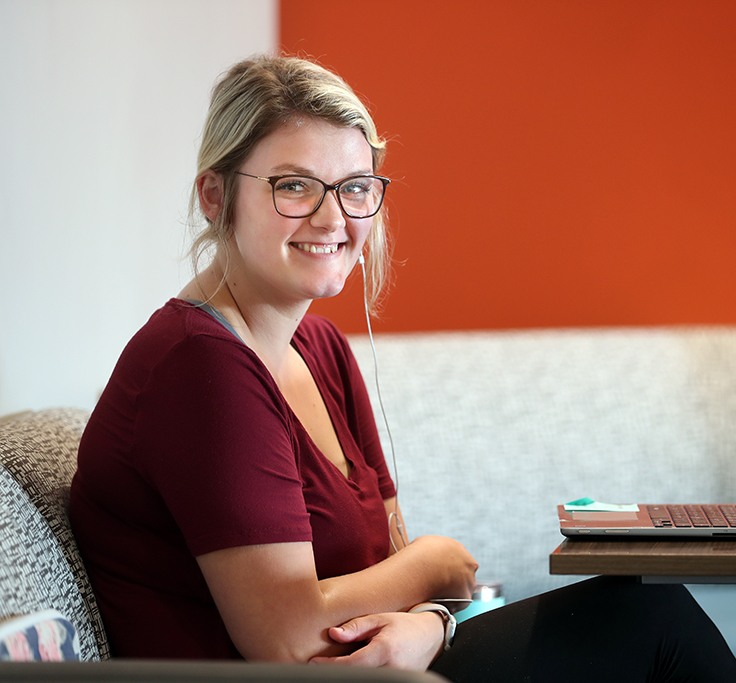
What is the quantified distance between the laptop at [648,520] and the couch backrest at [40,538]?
0.60 m

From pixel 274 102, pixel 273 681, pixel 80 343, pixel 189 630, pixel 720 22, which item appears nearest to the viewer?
pixel 273 681

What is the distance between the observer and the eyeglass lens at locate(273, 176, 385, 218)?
1447 millimetres

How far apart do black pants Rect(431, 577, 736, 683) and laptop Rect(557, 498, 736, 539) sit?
0.33ft

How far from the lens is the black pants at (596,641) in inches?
55.1

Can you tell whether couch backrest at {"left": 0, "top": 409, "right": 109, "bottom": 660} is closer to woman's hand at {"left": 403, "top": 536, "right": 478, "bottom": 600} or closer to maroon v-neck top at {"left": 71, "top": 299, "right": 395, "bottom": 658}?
maroon v-neck top at {"left": 71, "top": 299, "right": 395, "bottom": 658}

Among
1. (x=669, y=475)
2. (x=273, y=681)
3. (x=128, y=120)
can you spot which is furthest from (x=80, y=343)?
(x=273, y=681)

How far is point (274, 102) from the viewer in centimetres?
145

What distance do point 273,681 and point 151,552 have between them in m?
0.54

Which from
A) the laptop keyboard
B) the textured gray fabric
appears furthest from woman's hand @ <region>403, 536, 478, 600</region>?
the textured gray fabric

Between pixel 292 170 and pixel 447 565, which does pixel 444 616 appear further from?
pixel 292 170

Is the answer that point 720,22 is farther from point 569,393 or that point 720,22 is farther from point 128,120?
point 128,120

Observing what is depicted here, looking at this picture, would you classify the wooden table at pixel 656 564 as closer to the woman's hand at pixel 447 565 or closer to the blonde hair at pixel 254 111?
the woman's hand at pixel 447 565

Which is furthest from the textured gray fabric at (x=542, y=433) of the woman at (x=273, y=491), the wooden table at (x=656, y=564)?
the wooden table at (x=656, y=564)

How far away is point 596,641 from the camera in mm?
1420
